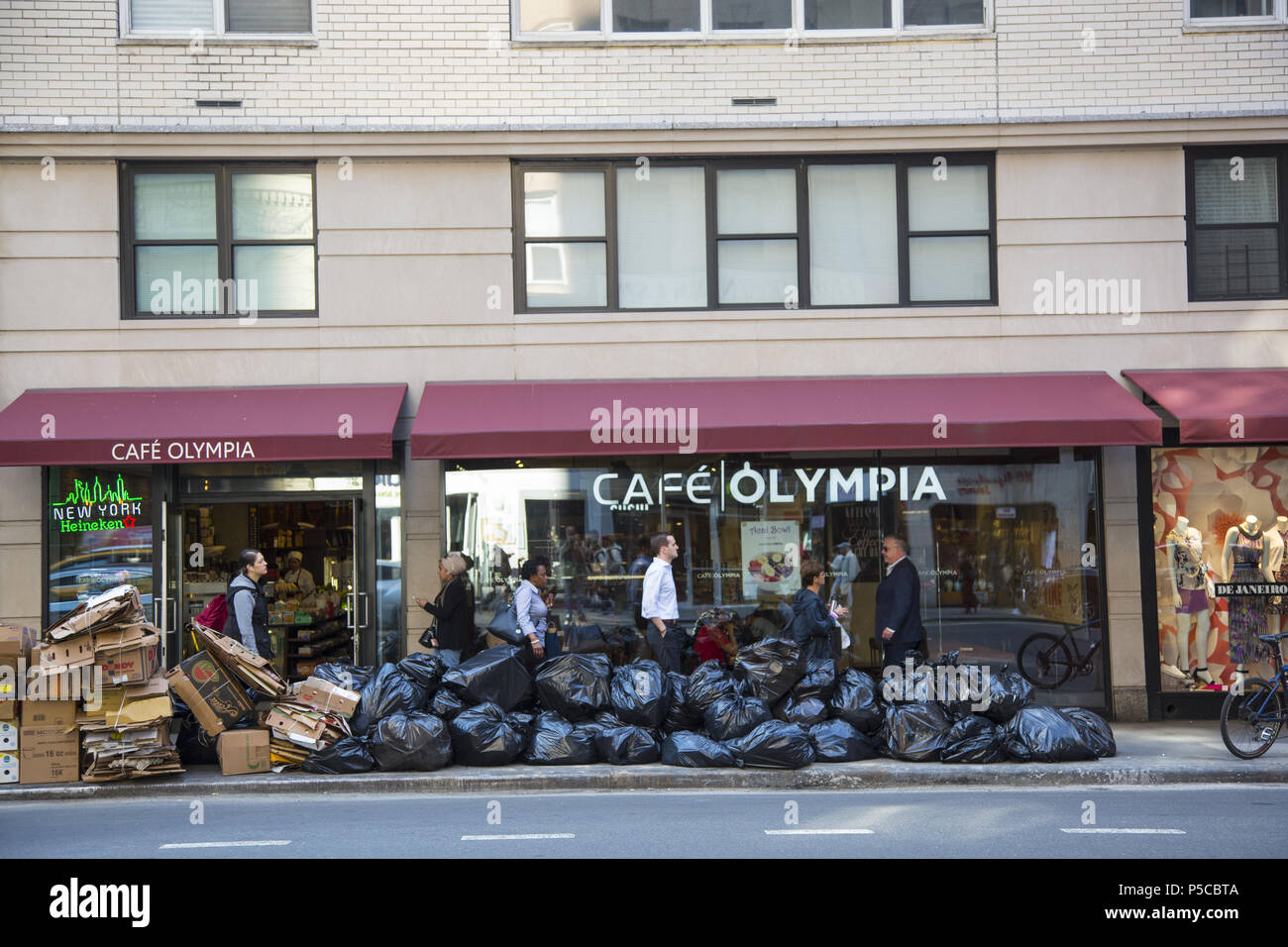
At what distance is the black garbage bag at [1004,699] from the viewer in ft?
34.6

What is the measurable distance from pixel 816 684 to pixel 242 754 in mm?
4866

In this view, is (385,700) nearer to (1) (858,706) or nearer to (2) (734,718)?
(2) (734,718)

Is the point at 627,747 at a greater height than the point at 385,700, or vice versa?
the point at 385,700

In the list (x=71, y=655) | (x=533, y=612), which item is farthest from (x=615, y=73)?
(x=71, y=655)

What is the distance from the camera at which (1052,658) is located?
1320 cm

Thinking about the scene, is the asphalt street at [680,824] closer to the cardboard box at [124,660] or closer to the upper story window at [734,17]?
the cardboard box at [124,660]

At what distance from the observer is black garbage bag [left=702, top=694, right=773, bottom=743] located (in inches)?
407

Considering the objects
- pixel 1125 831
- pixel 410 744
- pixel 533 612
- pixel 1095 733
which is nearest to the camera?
pixel 1125 831

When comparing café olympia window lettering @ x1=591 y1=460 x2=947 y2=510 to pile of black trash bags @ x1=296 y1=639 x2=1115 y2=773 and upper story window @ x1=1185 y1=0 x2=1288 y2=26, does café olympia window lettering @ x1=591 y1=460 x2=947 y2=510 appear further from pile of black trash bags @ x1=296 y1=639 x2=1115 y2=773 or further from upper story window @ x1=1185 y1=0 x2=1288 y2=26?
upper story window @ x1=1185 y1=0 x2=1288 y2=26

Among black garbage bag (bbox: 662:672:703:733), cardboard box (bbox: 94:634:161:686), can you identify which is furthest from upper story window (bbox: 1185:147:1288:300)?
cardboard box (bbox: 94:634:161:686)

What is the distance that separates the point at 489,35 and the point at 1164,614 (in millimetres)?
9468

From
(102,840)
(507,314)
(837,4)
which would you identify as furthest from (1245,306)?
(102,840)

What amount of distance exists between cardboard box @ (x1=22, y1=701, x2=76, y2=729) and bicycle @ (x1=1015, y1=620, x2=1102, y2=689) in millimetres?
9182

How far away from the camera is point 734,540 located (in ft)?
42.9
